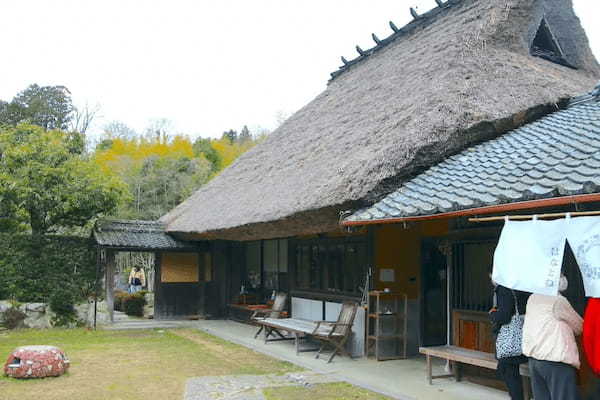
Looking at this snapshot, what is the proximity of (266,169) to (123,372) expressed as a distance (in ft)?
17.8

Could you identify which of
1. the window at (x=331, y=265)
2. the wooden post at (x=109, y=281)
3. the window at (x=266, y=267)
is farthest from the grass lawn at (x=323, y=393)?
the wooden post at (x=109, y=281)

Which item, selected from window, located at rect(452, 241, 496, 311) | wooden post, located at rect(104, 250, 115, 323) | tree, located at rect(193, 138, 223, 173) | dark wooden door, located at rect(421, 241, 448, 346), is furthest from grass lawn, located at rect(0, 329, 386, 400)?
tree, located at rect(193, 138, 223, 173)

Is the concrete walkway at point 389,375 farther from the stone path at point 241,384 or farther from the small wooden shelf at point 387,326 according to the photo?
the stone path at point 241,384

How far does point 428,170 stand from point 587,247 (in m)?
3.23

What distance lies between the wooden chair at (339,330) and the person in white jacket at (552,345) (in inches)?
154

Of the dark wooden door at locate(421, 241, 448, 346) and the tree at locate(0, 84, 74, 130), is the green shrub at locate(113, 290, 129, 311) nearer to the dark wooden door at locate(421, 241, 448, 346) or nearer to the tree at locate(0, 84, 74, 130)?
the dark wooden door at locate(421, 241, 448, 346)

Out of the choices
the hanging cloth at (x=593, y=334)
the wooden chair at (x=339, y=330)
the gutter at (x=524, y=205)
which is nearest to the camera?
the hanging cloth at (x=593, y=334)

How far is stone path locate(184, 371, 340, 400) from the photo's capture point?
6.09m

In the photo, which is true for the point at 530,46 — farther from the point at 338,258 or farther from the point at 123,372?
the point at 123,372

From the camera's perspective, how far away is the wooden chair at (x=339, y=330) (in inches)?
322

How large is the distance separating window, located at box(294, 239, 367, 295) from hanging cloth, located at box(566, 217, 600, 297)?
4887 mm

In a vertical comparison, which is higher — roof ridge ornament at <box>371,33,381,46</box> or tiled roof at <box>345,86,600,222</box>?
roof ridge ornament at <box>371,33,381,46</box>

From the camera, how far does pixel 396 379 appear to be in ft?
22.7

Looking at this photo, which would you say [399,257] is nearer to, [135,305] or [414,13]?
[414,13]
